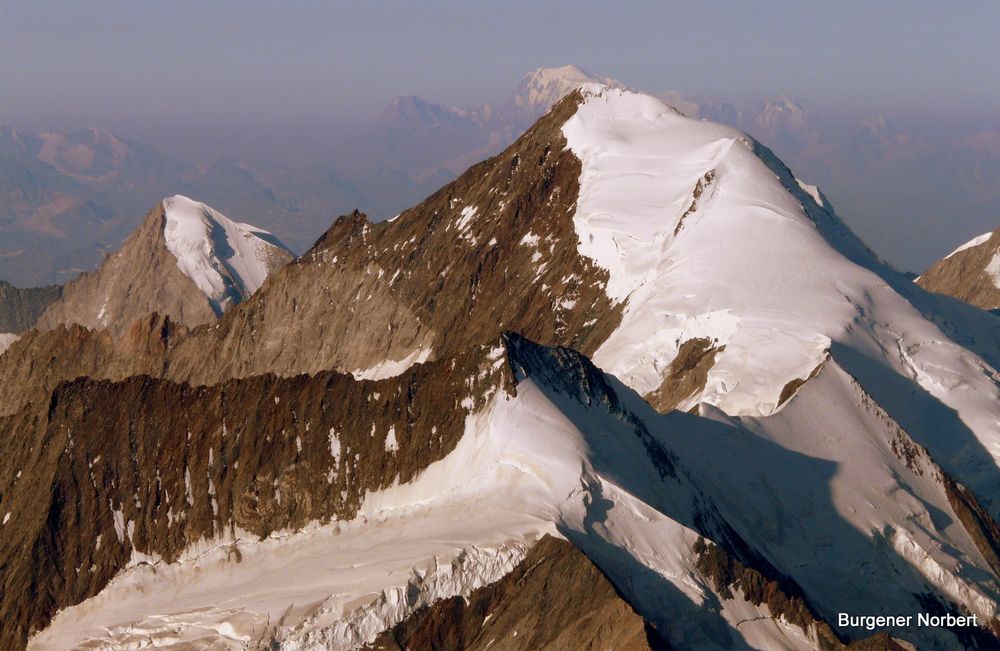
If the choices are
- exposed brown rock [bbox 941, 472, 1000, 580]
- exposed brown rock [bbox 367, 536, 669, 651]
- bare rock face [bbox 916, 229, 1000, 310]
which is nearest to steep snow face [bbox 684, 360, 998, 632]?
exposed brown rock [bbox 941, 472, 1000, 580]

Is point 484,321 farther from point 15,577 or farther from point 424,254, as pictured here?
point 15,577

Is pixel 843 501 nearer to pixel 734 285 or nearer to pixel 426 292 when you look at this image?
pixel 734 285

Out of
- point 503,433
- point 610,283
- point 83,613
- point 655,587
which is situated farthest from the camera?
point 610,283

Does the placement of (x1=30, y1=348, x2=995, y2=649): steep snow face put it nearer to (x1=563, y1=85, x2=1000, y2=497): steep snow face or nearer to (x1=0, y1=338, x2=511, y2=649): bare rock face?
(x1=0, y1=338, x2=511, y2=649): bare rock face

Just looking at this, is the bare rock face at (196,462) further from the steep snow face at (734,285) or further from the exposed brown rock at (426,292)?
the exposed brown rock at (426,292)

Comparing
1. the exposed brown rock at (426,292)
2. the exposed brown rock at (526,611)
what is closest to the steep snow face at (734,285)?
the exposed brown rock at (426,292)

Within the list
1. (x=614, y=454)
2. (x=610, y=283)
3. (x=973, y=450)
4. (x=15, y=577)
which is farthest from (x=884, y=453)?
(x=15, y=577)

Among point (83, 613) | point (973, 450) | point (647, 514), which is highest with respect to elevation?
point (647, 514)

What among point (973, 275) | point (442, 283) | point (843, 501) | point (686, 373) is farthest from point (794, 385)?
point (973, 275)
